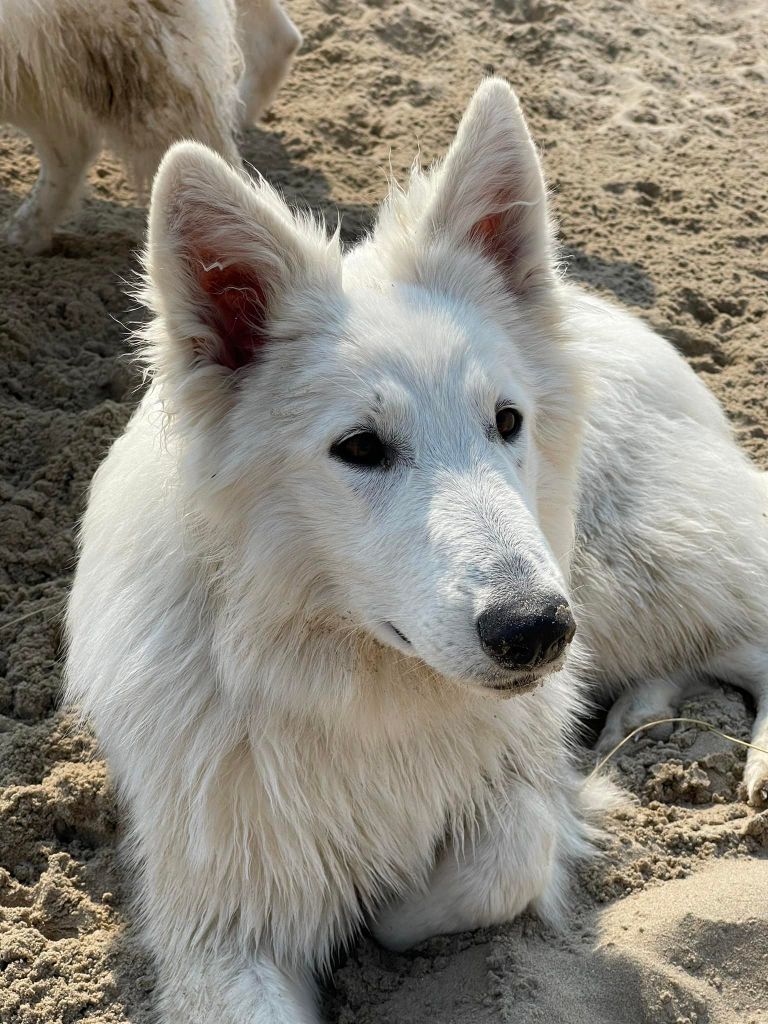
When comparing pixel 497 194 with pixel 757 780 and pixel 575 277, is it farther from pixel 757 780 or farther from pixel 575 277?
pixel 575 277

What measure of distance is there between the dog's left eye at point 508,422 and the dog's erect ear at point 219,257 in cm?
56

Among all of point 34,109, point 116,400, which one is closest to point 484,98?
point 116,400

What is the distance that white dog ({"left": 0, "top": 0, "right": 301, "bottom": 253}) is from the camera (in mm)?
5102

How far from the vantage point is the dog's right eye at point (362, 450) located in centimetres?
264

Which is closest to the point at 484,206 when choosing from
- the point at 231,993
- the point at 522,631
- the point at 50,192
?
the point at 522,631

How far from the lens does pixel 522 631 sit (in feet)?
7.47

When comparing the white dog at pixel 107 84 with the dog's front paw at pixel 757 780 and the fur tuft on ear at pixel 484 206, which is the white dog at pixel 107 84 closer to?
the fur tuft on ear at pixel 484 206

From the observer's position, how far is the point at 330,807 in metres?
2.91

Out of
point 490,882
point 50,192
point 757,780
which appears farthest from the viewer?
point 50,192

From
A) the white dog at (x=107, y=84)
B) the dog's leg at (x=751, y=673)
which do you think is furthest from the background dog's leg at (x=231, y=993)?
the white dog at (x=107, y=84)

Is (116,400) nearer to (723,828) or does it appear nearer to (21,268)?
(21,268)

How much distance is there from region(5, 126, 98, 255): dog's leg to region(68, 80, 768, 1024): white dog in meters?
3.05

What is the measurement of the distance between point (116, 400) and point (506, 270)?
7.86 ft

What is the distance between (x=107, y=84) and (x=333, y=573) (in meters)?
3.59
